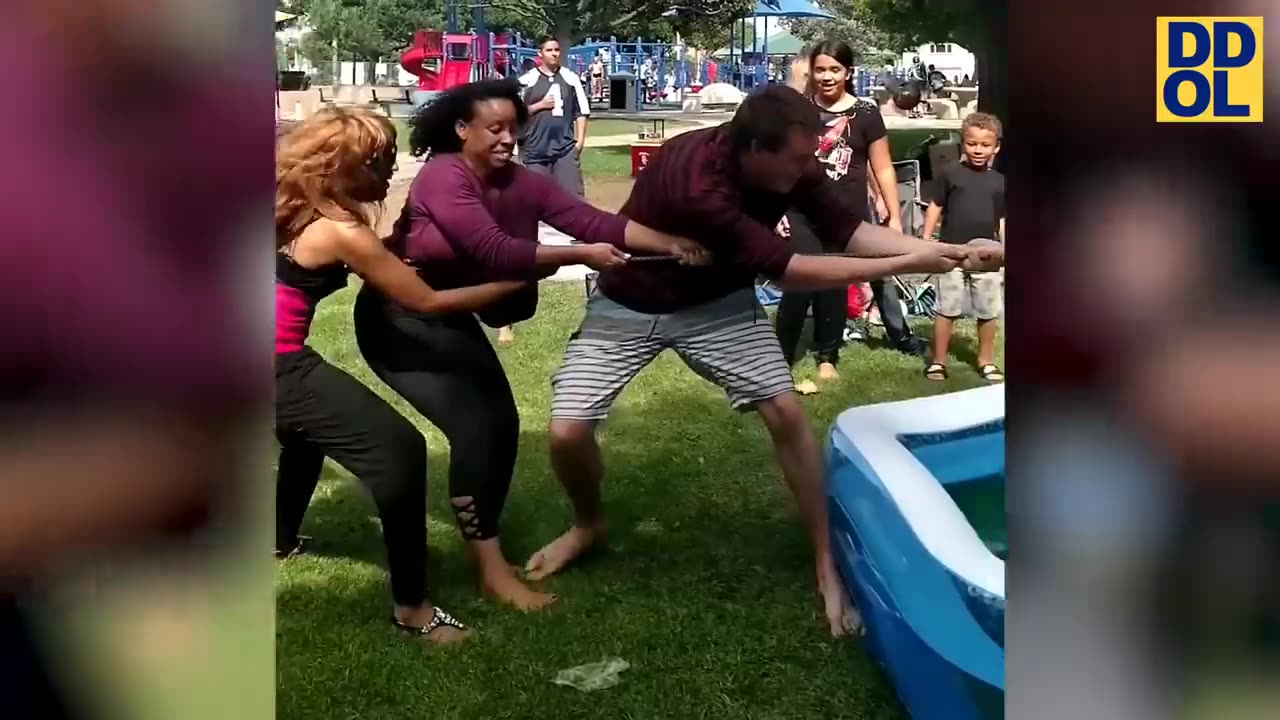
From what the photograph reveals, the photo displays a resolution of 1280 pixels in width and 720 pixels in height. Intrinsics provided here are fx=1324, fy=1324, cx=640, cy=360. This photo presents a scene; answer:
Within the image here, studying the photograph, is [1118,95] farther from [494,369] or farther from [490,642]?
[490,642]

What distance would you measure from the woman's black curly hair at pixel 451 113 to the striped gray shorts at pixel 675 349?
0.40 meters

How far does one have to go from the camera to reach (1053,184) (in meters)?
1.97

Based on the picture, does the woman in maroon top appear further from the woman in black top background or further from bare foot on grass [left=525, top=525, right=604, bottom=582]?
bare foot on grass [left=525, top=525, right=604, bottom=582]

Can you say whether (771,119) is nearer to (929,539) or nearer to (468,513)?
(929,539)

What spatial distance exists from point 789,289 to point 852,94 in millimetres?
373

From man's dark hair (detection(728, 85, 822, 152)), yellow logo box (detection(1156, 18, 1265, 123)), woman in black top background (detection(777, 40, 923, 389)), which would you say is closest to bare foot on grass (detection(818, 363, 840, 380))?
woman in black top background (detection(777, 40, 923, 389))

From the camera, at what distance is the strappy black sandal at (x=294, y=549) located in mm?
2609

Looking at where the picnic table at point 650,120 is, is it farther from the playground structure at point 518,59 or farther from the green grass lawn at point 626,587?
the green grass lawn at point 626,587

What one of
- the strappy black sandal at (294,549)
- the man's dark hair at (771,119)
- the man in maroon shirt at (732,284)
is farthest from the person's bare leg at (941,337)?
the strappy black sandal at (294,549)

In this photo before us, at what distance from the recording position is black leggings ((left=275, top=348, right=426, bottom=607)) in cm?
251

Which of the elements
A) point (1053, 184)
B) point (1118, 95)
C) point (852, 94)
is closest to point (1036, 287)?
point (1053, 184)

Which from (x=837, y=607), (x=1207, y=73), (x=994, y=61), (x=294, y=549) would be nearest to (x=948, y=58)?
(x=994, y=61)

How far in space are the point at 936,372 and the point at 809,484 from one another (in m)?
0.34

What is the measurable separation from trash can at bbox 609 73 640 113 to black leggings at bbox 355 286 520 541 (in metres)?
0.48
